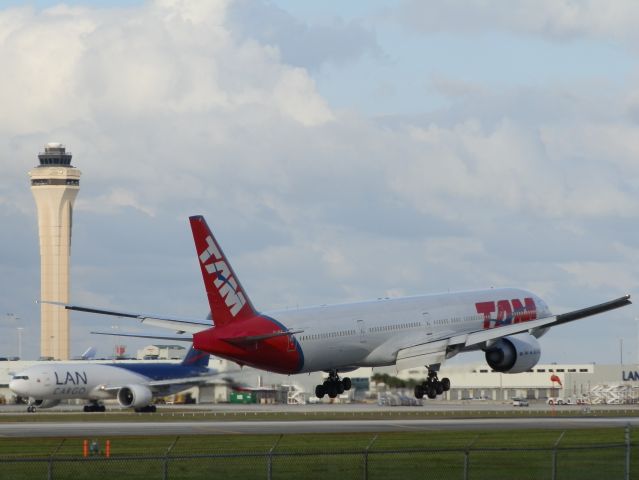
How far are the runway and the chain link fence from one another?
1634cm

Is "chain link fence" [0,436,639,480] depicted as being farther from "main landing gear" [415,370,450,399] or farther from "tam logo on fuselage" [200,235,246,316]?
"main landing gear" [415,370,450,399]

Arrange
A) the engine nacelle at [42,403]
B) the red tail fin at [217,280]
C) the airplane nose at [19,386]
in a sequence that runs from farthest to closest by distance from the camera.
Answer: the engine nacelle at [42,403]
the airplane nose at [19,386]
the red tail fin at [217,280]

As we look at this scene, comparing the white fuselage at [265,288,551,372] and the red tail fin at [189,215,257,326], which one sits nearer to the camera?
the red tail fin at [189,215,257,326]

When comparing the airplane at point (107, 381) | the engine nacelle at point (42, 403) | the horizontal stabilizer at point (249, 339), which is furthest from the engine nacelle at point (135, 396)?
the horizontal stabilizer at point (249, 339)

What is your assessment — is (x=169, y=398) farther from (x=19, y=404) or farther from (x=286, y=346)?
(x=286, y=346)

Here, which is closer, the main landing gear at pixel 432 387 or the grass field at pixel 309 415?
the main landing gear at pixel 432 387

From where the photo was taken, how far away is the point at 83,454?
177ft

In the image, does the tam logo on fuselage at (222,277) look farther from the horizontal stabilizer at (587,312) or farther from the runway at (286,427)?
the horizontal stabilizer at (587,312)

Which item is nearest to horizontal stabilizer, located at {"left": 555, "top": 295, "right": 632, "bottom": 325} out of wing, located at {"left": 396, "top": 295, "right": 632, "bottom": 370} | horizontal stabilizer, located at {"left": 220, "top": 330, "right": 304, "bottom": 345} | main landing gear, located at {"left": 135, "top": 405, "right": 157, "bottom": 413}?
wing, located at {"left": 396, "top": 295, "right": 632, "bottom": 370}

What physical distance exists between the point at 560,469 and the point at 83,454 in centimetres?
1882

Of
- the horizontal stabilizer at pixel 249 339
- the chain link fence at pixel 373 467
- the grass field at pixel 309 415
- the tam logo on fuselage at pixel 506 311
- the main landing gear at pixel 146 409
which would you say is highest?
the tam logo on fuselage at pixel 506 311

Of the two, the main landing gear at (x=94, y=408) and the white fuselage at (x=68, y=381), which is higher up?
the white fuselage at (x=68, y=381)

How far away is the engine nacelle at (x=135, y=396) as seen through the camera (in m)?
112

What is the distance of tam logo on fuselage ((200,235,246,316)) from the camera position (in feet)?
227
